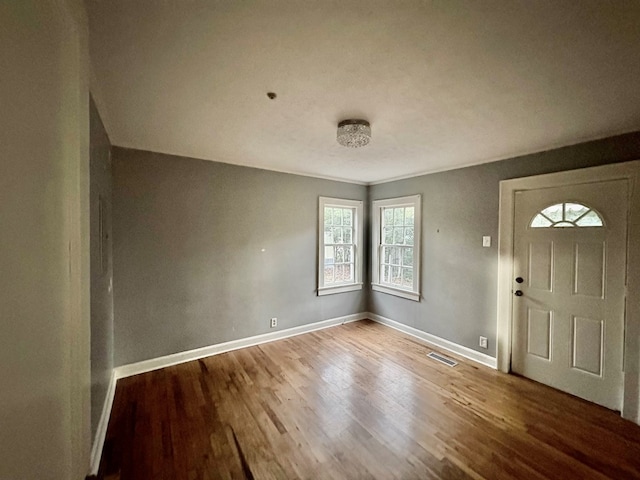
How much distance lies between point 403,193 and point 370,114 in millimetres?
2272

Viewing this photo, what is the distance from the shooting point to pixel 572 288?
8.44ft

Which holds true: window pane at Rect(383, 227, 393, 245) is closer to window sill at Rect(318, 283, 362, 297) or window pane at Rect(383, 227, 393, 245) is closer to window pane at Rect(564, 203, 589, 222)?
window sill at Rect(318, 283, 362, 297)

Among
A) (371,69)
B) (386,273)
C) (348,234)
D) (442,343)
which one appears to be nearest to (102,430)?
(371,69)

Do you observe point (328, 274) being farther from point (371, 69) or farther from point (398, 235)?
point (371, 69)

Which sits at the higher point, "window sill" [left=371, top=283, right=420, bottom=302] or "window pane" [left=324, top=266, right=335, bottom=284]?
"window pane" [left=324, top=266, right=335, bottom=284]

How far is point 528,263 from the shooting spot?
9.36ft

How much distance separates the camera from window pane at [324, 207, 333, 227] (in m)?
4.34

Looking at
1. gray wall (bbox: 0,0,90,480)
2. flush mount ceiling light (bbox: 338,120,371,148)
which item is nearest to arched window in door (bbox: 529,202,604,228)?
flush mount ceiling light (bbox: 338,120,371,148)

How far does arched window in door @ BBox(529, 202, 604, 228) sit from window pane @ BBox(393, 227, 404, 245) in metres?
1.69

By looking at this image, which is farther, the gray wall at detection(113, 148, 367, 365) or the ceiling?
the gray wall at detection(113, 148, 367, 365)

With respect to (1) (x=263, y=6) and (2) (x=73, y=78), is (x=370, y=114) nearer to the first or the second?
(1) (x=263, y=6)

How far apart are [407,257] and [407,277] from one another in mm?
300

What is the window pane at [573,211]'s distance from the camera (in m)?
2.51

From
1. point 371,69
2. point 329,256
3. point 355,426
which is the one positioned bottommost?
point 355,426
